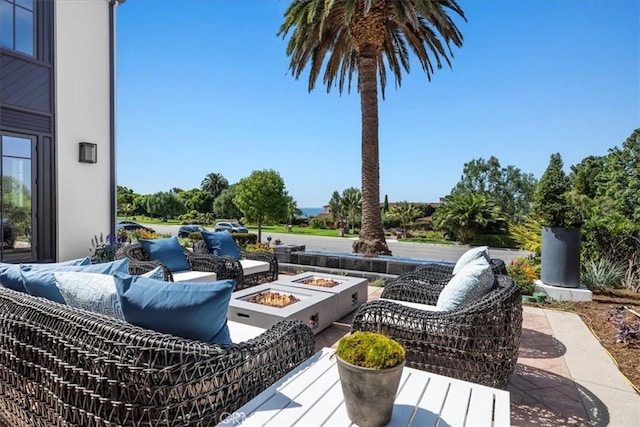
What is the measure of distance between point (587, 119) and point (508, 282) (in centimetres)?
1115

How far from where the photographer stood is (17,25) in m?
6.44

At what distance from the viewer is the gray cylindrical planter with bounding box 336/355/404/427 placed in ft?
4.53

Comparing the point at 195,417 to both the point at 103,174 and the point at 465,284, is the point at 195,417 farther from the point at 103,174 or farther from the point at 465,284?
the point at 103,174

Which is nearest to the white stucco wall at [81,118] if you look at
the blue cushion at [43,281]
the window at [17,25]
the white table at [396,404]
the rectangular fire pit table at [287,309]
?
the window at [17,25]

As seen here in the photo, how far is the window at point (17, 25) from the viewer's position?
629 centimetres

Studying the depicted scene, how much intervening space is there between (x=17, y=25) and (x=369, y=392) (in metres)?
8.73

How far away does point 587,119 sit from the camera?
36.4ft

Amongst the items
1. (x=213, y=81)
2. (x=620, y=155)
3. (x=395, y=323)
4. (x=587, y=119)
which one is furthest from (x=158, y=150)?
(x=620, y=155)

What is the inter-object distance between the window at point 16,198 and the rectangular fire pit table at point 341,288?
5.24 meters

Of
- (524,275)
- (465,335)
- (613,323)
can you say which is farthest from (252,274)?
(613,323)

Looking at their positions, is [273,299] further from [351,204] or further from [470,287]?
[351,204]

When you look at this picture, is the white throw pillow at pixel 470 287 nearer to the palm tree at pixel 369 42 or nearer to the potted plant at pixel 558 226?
the potted plant at pixel 558 226

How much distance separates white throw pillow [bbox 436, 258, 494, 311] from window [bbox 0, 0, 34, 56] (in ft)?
27.4

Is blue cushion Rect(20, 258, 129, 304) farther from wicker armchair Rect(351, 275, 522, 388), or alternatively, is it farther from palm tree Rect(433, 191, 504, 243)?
palm tree Rect(433, 191, 504, 243)
